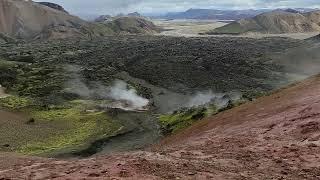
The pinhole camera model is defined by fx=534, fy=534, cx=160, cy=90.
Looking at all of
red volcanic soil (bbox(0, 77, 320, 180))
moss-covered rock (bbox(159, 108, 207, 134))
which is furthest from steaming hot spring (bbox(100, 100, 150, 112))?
red volcanic soil (bbox(0, 77, 320, 180))

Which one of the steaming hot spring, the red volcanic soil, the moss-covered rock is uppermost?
the red volcanic soil

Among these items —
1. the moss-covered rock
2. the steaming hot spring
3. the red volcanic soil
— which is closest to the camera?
the red volcanic soil

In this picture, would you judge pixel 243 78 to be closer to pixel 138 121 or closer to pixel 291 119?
pixel 138 121

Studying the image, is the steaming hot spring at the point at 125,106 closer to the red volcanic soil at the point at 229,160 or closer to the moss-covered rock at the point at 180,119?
the moss-covered rock at the point at 180,119

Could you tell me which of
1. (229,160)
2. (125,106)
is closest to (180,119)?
(125,106)

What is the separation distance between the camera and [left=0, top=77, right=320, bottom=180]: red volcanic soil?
→ 23.1m

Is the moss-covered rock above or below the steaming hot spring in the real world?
above

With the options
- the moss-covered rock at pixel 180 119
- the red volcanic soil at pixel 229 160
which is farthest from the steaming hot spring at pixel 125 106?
the red volcanic soil at pixel 229 160

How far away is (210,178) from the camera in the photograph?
74.3 ft

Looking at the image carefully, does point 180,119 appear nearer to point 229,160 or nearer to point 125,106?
point 125,106

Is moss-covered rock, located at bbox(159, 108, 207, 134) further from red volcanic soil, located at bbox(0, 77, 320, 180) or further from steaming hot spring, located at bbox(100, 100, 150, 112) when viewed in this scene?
red volcanic soil, located at bbox(0, 77, 320, 180)

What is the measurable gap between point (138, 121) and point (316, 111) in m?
32.8

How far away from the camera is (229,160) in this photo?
26641 mm

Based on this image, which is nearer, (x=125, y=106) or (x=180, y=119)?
(x=180, y=119)
